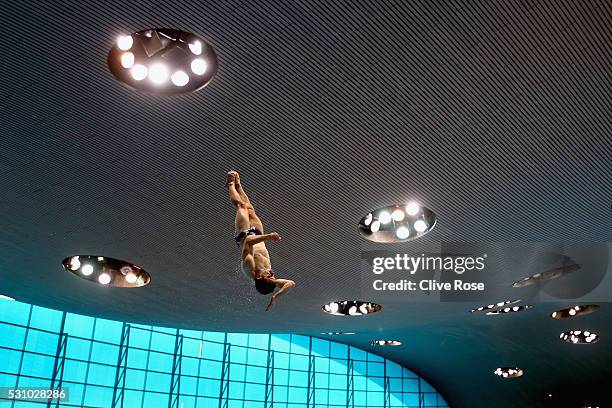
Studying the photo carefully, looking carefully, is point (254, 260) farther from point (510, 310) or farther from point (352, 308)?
point (510, 310)

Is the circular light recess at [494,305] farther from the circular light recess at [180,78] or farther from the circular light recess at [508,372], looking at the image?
the circular light recess at [180,78]

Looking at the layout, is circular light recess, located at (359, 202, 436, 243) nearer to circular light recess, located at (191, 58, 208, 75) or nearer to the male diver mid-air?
the male diver mid-air

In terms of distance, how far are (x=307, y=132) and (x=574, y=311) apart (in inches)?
574

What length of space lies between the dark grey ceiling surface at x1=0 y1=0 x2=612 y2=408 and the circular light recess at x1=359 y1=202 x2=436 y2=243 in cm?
36

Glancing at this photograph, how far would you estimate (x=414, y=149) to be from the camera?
33.1 feet

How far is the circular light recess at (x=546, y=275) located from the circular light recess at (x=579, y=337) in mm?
8441

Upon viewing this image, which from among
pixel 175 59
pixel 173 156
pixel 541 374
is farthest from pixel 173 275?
pixel 541 374

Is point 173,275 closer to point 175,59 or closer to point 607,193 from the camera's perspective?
point 175,59

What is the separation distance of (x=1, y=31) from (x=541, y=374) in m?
29.6

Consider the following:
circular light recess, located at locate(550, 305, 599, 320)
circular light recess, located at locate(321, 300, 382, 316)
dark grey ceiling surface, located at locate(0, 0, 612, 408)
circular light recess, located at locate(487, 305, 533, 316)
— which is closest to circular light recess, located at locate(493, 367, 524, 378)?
circular light recess, located at locate(550, 305, 599, 320)

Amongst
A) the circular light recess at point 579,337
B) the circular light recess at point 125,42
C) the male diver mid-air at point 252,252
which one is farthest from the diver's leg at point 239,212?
the circular light recess at point 579,337

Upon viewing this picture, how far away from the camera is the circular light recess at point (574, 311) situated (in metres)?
20.0

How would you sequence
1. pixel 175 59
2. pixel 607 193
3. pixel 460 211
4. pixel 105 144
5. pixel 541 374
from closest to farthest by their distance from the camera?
pixel 175 59 → pixel 105 144 → pixel 607 193 → pixel 460 211 → pixel 541 374

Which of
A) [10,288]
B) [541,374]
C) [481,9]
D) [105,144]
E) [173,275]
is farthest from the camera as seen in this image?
[541,374]
